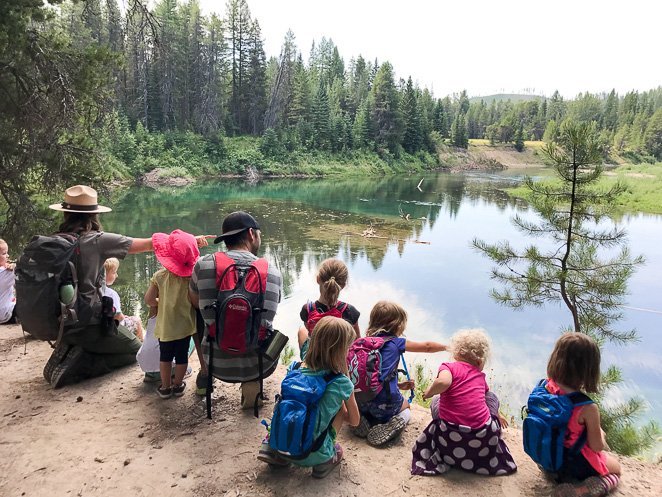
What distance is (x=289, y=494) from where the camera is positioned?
2.29 m

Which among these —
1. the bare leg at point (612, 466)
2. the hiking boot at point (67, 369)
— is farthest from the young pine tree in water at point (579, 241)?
the hiking boot at point (67, 369)

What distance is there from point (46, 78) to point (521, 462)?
668cm

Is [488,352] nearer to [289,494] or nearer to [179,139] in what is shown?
[289,494]

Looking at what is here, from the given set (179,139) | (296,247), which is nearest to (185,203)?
(296,247)

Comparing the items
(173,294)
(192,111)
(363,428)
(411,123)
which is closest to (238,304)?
(173,294)

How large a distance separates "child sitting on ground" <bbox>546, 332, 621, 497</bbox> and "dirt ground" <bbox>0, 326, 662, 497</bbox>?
7.4 inches

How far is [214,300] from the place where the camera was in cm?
262

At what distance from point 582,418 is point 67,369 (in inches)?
133

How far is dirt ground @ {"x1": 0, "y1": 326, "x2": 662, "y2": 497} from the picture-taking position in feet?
7.73

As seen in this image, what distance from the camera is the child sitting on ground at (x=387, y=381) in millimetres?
2830

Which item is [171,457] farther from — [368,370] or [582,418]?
[582,418]

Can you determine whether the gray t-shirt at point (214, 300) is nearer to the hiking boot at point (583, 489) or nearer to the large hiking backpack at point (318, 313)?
the large hiking backpack at point (318, 313)

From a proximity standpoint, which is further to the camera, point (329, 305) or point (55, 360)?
point (55, 360)

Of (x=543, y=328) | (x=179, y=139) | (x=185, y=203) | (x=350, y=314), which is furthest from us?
(x=179, y=139)
